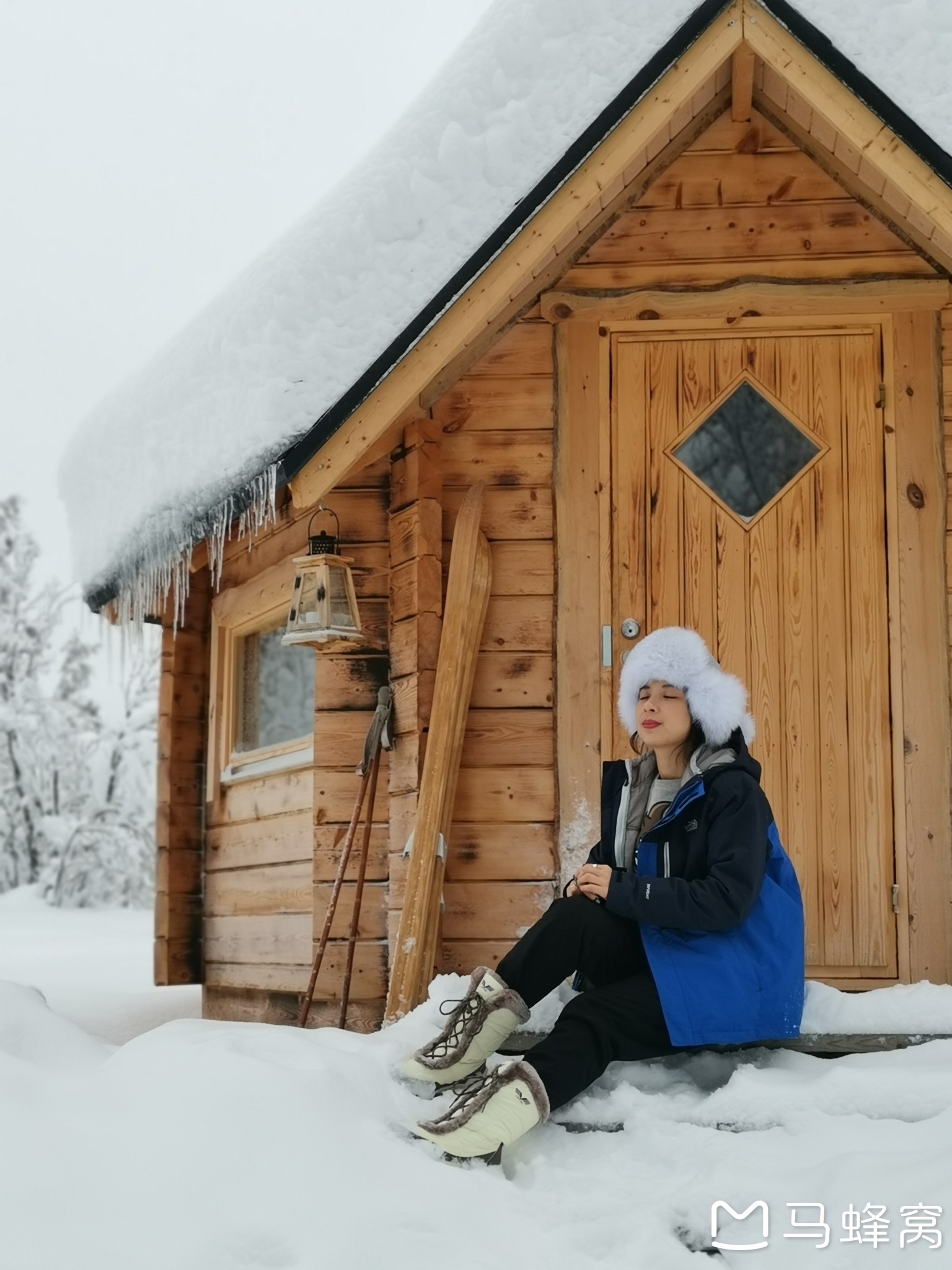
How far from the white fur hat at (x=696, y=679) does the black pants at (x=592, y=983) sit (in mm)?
595

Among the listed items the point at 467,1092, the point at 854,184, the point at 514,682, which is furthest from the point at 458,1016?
the point at 854,184

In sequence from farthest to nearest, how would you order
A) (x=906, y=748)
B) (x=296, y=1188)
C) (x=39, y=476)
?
(x=39, y=476)
(x=906, y=748)
(x=296, y=1188)

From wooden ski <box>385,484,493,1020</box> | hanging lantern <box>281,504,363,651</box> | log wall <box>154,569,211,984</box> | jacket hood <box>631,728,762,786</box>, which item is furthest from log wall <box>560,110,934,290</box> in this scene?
log wall <box>154,569,211,984</box>

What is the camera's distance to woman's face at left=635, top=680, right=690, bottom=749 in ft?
12.2

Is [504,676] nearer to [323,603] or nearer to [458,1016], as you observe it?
[323,603]

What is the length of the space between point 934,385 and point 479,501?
1.74 metres

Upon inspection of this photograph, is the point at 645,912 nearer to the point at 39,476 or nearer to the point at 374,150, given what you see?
the point at 374,150

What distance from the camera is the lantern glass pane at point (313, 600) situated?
4.84m

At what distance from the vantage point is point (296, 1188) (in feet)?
8.60

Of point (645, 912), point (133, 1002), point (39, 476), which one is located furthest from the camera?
point (39, 476)

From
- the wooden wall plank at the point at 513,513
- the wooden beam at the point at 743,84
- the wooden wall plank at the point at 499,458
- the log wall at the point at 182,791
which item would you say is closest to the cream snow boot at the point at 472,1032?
the wooden wall plank at the point at 513,513

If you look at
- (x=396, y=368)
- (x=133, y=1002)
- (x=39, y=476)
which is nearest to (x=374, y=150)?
(x=396, y=368)

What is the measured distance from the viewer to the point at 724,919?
3.31 metres

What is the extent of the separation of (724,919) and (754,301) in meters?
2.63
